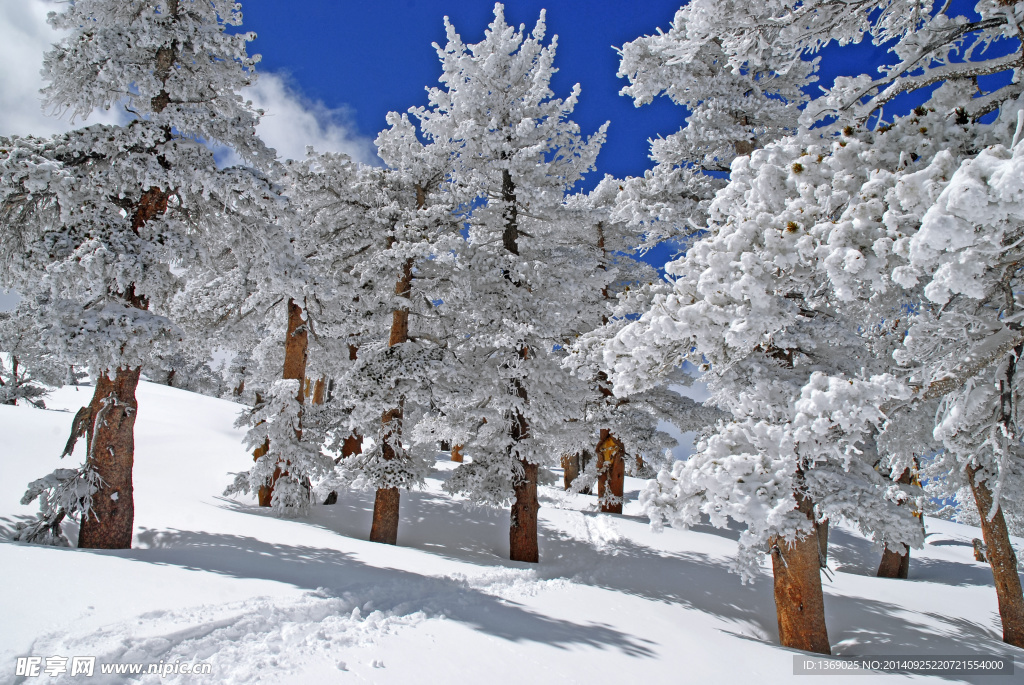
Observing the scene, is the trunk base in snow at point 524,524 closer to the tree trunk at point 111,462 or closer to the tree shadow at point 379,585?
the tree shadow at point 379,585

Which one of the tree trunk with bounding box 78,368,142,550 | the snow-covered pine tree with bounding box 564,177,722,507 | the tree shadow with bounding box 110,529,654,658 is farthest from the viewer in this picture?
the snow-covered pine tree with bounding box 564,177,722,507

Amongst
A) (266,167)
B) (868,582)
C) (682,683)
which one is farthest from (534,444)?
(868,582)

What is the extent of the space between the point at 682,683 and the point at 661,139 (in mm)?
8504

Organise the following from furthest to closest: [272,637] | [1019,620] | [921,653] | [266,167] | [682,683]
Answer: [1019,620], [266,167], [921,653], [682,683], [272,637]

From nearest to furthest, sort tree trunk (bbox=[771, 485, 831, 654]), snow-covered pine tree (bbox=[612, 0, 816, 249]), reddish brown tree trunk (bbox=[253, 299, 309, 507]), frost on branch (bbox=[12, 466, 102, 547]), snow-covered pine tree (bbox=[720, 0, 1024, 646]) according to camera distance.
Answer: snow-covered pine tree (bbox=[720, 0, 1024, 646]) → frost on branch (bbox=[12, 466, 102, 547]) → tree trunk (bbox=[771, 485, 831, 654]) → snow-covered pine tree (bbox=[612, 0, 816, 249]) → reddish brown tree trunk (bbox=[253, 299, 309, 507])

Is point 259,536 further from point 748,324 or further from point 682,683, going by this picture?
point 748,324

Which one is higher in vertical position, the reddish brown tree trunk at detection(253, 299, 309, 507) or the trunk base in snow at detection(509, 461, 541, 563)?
the reddish brown tree trunk at detection(253, 299, 309, 507)

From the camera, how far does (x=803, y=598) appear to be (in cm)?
745

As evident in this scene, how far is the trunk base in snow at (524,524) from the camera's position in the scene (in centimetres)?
1173

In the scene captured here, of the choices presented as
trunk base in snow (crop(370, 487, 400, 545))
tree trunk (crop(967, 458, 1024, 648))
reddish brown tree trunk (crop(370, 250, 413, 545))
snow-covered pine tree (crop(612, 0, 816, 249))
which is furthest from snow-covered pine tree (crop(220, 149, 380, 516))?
tree trunk (crop(967, 458, 1024, 648))

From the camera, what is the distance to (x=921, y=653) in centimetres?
783

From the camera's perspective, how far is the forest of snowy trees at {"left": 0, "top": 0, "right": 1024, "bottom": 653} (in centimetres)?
386

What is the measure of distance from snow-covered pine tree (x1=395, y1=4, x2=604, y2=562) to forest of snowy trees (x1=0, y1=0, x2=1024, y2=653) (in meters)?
0.08

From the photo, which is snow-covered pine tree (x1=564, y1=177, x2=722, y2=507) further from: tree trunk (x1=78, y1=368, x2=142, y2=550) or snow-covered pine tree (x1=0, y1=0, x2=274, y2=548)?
tree trunk (x1=78, y1=368, x2=142, y2=550)
